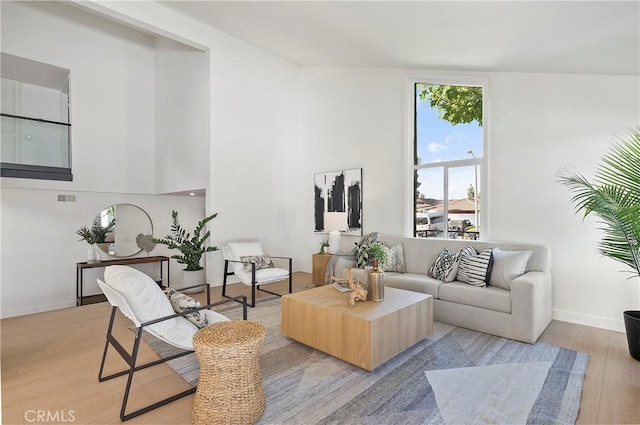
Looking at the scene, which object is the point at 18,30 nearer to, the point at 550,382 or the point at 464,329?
the point at 464,329

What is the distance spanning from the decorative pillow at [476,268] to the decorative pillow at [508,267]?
0.21 ft

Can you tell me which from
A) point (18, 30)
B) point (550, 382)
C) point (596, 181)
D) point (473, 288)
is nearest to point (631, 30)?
point (596, 181)

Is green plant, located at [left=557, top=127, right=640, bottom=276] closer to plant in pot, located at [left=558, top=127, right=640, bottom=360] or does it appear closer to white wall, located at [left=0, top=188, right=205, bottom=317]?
plant in pot, located at [left=558, top=127, right=640, bottom=360]

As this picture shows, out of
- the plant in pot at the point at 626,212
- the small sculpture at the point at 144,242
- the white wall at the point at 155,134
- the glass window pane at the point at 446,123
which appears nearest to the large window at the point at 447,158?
the glass window pane at the point at 446,123

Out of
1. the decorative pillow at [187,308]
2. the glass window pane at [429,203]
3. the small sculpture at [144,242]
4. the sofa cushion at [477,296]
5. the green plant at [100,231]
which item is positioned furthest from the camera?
the small sculpture at [144,242]

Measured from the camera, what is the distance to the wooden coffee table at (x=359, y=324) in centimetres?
247

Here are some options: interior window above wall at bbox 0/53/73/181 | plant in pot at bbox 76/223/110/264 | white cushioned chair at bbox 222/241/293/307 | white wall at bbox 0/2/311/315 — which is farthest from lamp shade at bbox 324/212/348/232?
interior window above wall at bbox 0/53/73/181

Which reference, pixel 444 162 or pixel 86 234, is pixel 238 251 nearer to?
pixel 86 234

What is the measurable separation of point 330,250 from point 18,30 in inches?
236

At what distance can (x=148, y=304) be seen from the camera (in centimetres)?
215

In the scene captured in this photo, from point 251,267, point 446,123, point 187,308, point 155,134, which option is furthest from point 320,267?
point 155,134

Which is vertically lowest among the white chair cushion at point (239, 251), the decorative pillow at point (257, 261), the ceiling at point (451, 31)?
the decorative pillow at point (257, 261)

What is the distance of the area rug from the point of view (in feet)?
6.52

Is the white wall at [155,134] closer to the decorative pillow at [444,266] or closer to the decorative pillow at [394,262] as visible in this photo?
the decorative pillow at [394,262]
